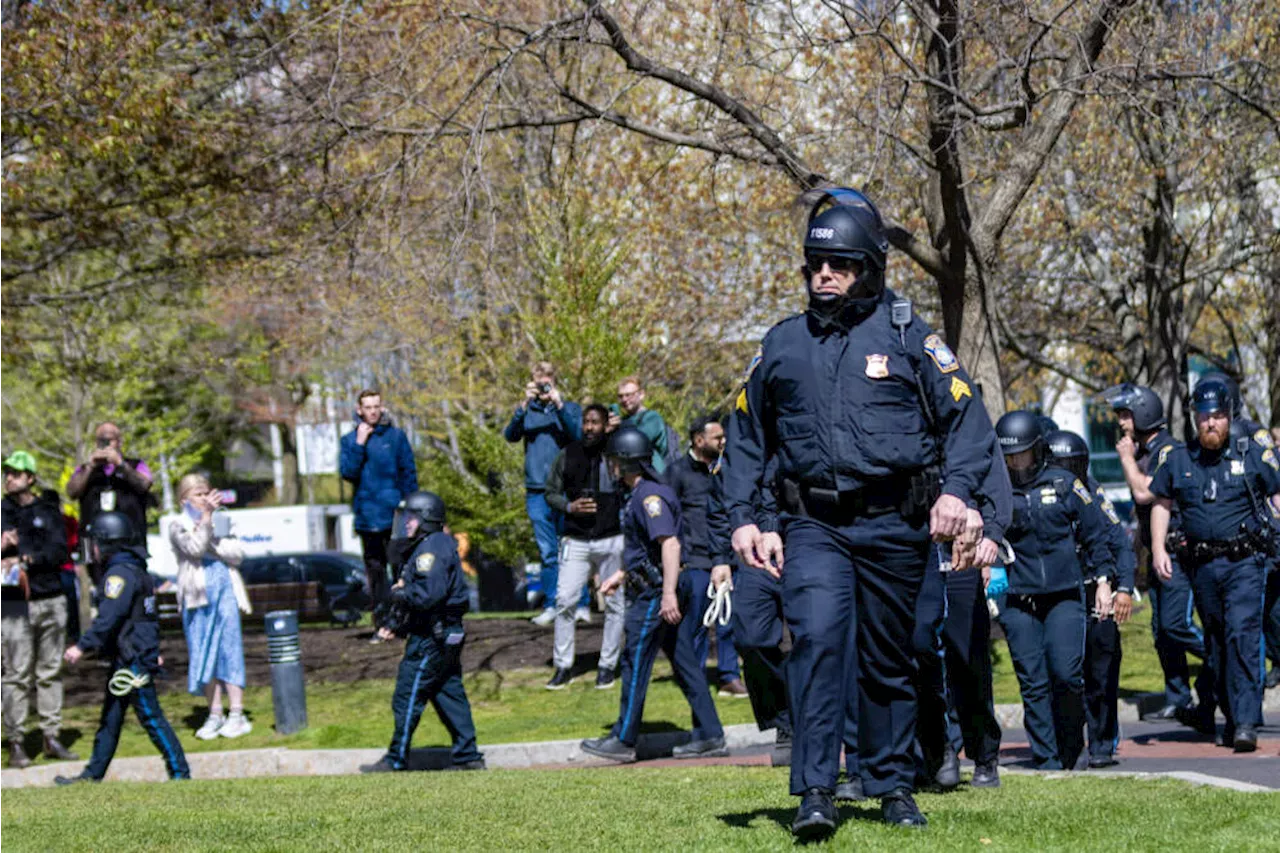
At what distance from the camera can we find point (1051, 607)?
33.6 feet

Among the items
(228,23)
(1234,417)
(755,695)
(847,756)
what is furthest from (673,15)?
(847,756)

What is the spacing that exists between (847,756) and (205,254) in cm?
1231

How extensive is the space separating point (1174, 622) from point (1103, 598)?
2.73 meters

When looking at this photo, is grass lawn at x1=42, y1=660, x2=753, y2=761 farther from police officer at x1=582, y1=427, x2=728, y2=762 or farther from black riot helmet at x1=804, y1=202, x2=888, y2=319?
black riot helmet at x1=804, y1=202, x2=888, y2=319

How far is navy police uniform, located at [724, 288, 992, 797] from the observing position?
6.47 meters

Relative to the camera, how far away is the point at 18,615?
46.0 ft

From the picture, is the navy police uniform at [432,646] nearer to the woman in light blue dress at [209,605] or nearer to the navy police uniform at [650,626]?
the navy police uniform at [650,626]

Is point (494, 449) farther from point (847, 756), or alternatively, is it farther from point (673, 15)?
point (847, 756)

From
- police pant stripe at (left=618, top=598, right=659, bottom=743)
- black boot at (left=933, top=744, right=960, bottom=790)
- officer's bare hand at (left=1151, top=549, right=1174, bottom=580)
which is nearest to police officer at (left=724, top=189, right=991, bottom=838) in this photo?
black boot at (left=933, top=744, right=960, bottom=790)

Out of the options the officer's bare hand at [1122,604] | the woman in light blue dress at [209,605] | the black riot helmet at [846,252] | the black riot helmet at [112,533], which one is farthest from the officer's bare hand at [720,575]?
the woman in light blue dress at [209,605]

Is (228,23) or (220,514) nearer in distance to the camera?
(220,514)

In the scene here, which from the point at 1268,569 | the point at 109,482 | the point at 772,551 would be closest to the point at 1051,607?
the point at 1268,569

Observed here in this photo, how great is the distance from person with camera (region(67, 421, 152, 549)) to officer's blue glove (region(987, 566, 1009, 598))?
788 centimetres

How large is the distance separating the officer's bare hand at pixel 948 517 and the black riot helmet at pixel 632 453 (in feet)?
20.0
